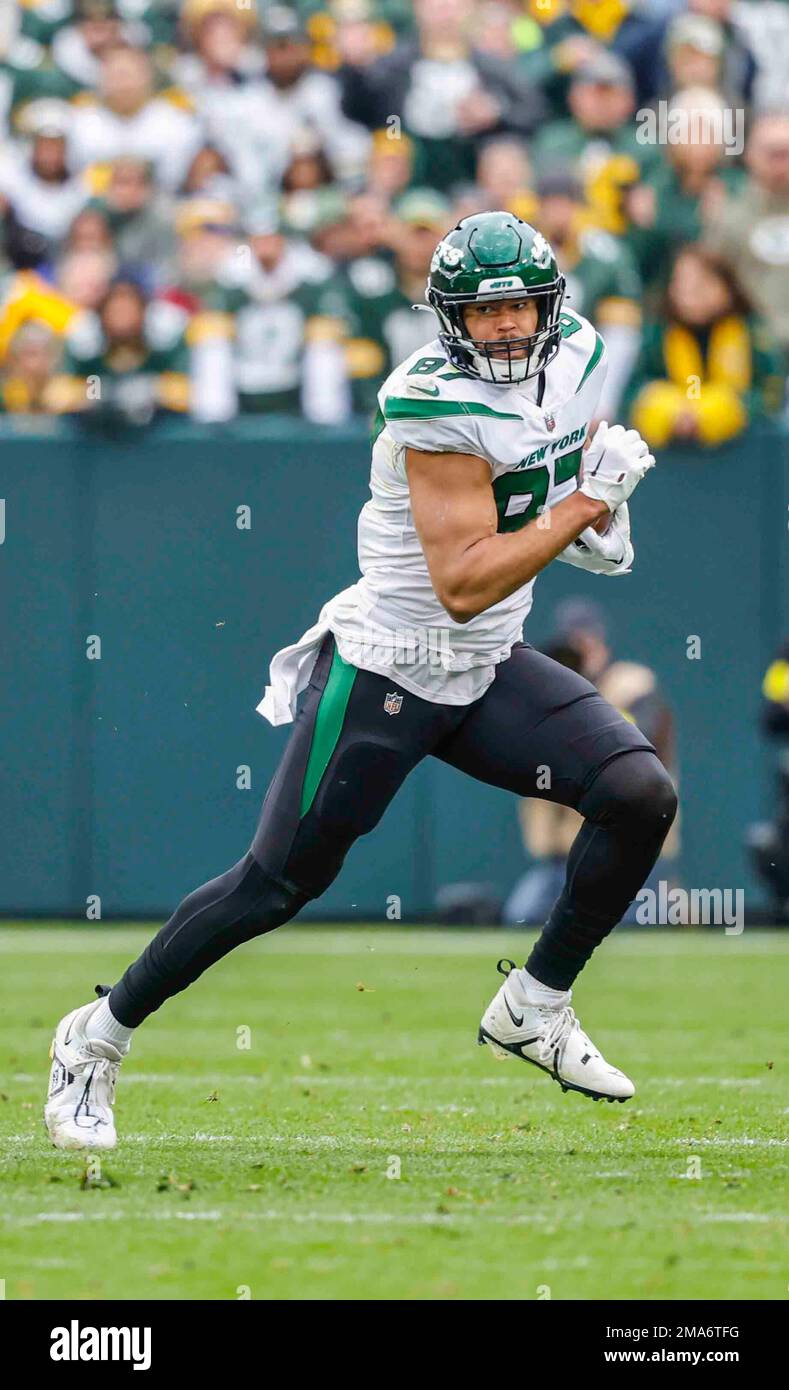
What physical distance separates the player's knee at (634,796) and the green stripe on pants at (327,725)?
1.76 feet

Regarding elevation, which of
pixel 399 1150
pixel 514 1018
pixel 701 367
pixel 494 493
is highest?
pixel 701 367

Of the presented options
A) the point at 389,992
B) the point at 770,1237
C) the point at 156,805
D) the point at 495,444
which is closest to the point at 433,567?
the point at 495,444

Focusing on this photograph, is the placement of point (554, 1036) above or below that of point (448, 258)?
below

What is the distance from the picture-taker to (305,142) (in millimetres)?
11508

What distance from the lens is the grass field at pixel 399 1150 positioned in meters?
3.83

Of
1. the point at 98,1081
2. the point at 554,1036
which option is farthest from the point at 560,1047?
the point at 98,1081

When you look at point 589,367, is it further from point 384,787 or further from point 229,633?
point 229,633

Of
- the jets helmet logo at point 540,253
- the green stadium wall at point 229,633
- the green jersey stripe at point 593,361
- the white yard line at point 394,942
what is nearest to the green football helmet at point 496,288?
the jets helmet logo at point 540,253

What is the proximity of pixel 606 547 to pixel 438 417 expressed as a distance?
0.57 meters

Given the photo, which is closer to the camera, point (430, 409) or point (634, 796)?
point (430, 409)

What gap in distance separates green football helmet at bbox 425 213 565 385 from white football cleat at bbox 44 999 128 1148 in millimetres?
1553

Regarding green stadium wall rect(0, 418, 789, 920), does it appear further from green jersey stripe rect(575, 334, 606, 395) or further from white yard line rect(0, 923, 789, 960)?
green jersey stripe rect(575, 334, 606, 395)

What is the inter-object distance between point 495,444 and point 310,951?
4942 mm

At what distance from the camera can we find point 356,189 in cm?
1143
